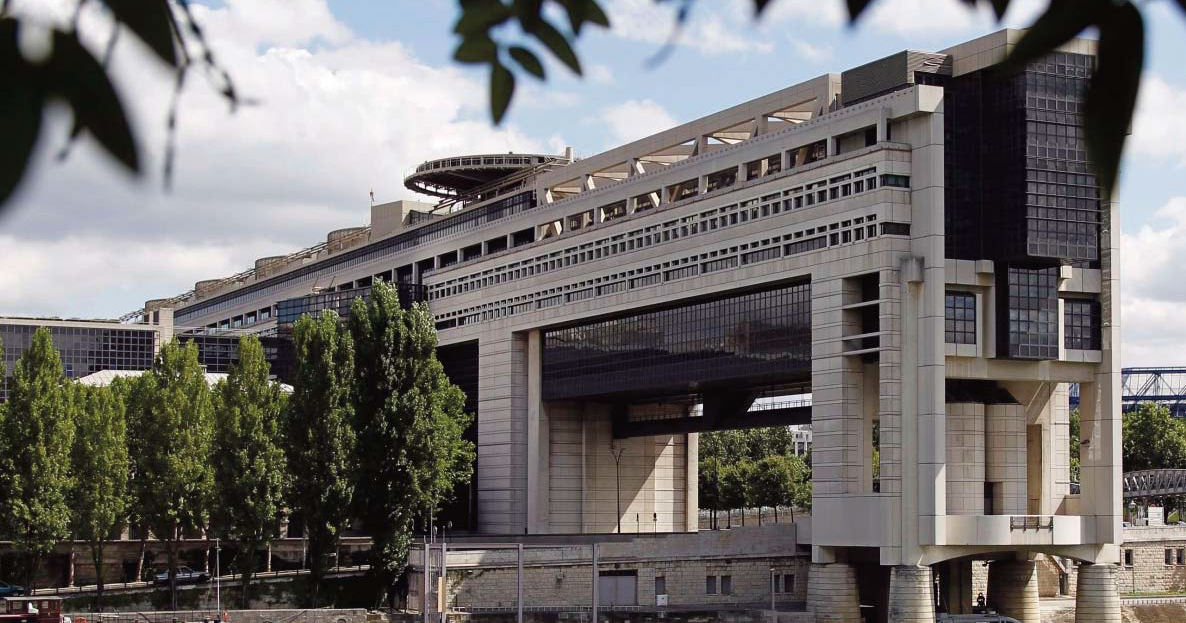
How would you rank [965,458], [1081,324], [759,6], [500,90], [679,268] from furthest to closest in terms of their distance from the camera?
[679,268] < [1081,324] < [965,458] < [500,90] < [759,6]

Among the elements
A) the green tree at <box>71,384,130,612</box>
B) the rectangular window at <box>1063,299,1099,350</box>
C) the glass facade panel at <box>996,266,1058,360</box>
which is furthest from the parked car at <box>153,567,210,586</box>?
the rectangular window at <box>1063,299,1099,350</box>

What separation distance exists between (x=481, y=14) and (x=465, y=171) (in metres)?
98.6

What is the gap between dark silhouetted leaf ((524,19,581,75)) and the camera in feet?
10.8

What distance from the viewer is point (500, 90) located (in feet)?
11.4

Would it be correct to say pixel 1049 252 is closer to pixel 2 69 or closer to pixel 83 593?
pixel 83 593

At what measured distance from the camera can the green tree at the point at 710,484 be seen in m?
122

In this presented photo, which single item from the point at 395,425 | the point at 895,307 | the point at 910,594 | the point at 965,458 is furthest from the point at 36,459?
the point at 965,458

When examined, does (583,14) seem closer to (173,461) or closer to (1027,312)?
(1027,312)

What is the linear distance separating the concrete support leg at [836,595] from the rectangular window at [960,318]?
10247 mm

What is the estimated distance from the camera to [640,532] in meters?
90.2

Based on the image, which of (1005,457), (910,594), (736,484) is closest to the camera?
(910,594)

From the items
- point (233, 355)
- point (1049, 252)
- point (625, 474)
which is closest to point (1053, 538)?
point (1049, 252)

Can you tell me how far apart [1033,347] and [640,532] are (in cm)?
3313

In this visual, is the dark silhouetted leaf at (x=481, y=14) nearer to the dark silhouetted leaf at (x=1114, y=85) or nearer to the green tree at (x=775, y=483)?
the dark silhouetted leaf at (x=1114, y=85)
